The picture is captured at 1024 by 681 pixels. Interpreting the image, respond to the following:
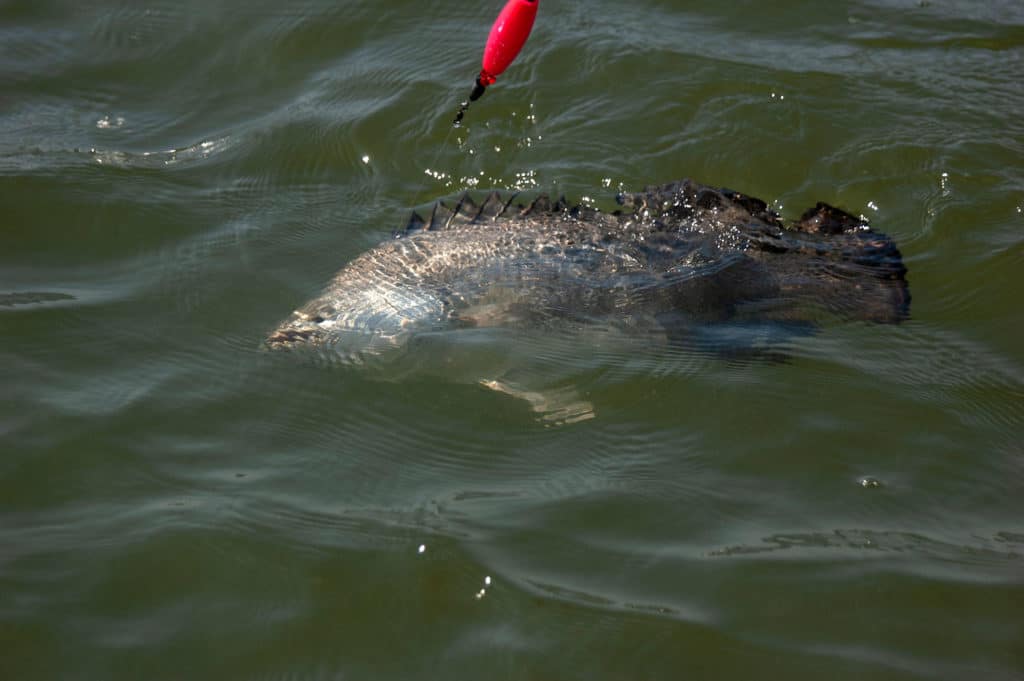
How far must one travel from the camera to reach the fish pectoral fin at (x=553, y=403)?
16.1 feet

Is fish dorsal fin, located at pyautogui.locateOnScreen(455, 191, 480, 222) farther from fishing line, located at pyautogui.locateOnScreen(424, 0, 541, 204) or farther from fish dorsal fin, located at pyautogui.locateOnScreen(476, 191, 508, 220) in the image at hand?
fishing line, located at pyautogui.locateOnScreen(424, 0, 541, 204)

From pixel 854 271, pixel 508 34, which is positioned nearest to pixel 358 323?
pixel 508 34

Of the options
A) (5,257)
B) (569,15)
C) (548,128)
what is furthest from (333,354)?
(569,15)

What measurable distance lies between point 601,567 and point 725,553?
526 millimetres

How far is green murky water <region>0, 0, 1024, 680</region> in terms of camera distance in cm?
→ 375

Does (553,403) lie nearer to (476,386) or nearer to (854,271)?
(476,386)

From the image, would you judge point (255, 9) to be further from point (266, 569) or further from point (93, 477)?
point (266, 569)

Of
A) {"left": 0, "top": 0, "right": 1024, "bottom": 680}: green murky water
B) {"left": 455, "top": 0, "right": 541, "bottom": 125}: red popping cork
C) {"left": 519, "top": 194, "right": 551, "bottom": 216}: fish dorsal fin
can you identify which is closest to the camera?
{"left": 0, "top": 0, "right": 1024, "bottom": 680}: green murky water

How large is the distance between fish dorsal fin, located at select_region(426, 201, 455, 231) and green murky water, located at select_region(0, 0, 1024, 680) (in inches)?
17.3

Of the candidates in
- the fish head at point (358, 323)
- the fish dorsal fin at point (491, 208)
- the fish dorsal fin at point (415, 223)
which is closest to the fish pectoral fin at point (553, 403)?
the fish head at point (358, 323)

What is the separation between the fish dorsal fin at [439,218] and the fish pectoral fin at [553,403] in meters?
1.22

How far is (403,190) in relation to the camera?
6.80 meters

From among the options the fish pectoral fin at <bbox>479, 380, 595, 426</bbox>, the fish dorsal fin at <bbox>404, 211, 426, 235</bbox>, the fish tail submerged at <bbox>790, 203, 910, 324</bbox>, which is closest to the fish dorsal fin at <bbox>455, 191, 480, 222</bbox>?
the fish dorsal fin at <bbox>404, 211, 426, 235</bbox>

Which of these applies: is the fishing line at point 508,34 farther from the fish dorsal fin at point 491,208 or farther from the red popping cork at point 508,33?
the fish dorsal fin at point 491,208
